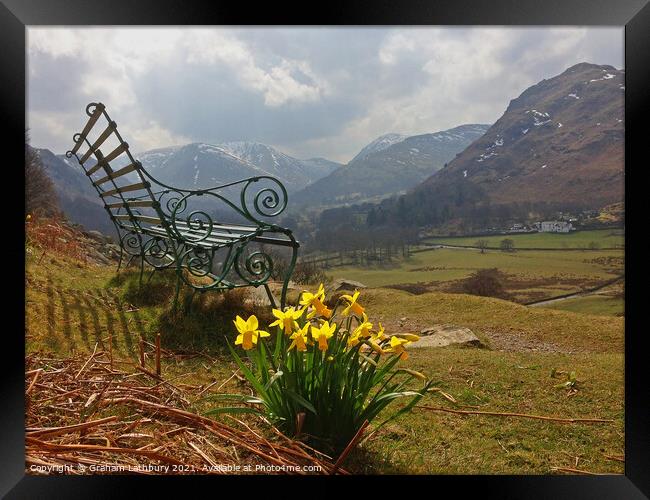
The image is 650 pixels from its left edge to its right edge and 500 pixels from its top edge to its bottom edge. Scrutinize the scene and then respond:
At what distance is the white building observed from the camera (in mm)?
2807

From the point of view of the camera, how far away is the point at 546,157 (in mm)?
2869

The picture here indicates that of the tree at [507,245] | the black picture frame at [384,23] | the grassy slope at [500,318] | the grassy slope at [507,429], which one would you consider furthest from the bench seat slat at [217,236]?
the tree at [507,245]

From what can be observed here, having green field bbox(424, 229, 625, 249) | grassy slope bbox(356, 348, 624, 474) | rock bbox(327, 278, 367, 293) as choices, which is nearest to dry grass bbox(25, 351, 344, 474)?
grassy slope bbox(356, 348, 624, 474)

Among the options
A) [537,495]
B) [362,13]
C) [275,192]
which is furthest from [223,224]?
[537,495]

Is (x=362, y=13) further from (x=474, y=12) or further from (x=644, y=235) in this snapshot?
(x=644, y=235)

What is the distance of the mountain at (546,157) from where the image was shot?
2.44m

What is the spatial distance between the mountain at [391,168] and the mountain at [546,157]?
0.12 metres

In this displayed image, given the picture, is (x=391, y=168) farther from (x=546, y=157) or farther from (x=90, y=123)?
(x=90, y=123)

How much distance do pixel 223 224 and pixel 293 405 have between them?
1.46 m

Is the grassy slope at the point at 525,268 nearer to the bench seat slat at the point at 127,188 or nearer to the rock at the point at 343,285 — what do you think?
the rock at the point at 343,285

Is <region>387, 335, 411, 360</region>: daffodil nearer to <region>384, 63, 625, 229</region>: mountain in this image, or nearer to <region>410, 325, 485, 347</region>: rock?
<region>410, 325, 485, 347</region>: rock

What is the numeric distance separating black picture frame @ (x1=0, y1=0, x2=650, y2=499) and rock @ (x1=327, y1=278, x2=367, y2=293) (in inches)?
66.6

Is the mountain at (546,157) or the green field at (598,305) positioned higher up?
the mountain at (546,157)

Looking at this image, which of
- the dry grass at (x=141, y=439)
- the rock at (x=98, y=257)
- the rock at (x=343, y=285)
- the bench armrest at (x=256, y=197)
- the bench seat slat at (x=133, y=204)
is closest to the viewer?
the dry grass at (x=141, y=439)
